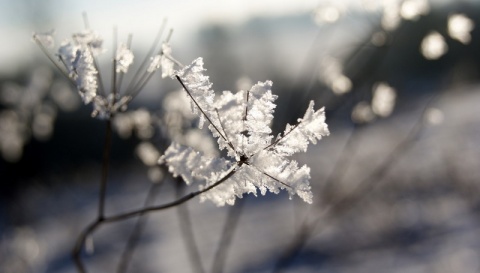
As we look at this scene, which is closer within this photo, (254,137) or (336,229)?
(254,137)

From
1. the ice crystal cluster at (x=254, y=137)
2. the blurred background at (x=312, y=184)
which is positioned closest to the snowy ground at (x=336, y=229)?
the blurred background at (x=312, y=184)

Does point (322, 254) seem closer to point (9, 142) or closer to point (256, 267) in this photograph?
point (256, 267)

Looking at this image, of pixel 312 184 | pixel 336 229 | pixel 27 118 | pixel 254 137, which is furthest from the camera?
pixel 312 184

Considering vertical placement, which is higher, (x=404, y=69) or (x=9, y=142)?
(x=404, y=69)

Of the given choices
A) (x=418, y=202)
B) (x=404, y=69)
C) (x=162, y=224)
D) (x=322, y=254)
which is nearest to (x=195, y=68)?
(x=322, y=254)

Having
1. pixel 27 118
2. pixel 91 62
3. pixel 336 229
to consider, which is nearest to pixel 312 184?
pixel 336 229

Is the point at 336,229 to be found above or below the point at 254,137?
above

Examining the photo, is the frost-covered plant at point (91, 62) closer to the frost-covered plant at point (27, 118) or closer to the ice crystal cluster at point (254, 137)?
the ice crystal cluster at point (254, 137)

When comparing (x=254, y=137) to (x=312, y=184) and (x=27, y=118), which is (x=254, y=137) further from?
(x=312, y=184)
